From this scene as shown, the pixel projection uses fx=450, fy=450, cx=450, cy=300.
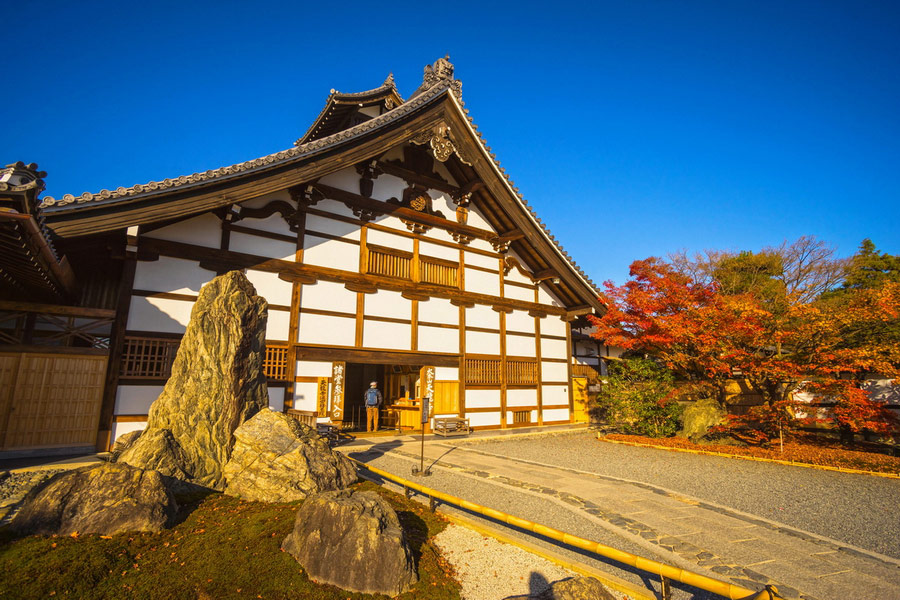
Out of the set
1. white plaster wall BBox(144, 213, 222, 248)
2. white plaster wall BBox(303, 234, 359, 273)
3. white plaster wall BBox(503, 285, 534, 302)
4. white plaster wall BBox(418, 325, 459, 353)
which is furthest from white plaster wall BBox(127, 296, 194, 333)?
white plaster wall BBox(503, 285, 534, 302)

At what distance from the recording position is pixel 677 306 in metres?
12.8

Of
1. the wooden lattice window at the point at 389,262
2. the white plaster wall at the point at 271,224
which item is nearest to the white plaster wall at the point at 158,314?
the white plaster wall at the point at 271,224

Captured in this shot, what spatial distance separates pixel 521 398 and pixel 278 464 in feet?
35.5

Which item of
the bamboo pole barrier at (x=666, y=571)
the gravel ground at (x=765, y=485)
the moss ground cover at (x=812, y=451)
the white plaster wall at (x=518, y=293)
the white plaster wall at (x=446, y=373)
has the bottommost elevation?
the gravel ground at (x=765, y=485)

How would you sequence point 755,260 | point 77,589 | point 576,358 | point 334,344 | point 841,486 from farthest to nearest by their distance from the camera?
point 755,260
point 576,358
point 334,344
point 841,486
point 77,589

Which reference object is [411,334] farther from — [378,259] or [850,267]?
[850,267]

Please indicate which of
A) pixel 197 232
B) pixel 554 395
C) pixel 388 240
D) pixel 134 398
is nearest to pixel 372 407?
pixel 388 240

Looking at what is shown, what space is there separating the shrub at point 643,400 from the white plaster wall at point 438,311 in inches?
224

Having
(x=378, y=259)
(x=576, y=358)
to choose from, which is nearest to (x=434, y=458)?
(x=378, y=259)

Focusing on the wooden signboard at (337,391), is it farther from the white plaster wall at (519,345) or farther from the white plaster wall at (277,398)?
the white plaster wall at (519,345)

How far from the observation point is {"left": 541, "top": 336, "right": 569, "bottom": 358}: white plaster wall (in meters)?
16.5

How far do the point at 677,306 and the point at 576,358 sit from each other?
7025 millimetres

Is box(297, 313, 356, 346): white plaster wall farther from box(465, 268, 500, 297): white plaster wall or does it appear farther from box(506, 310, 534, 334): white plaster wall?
box(506, 310, 534, 334): white plaster wall

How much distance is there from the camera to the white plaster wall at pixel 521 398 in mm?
15133
